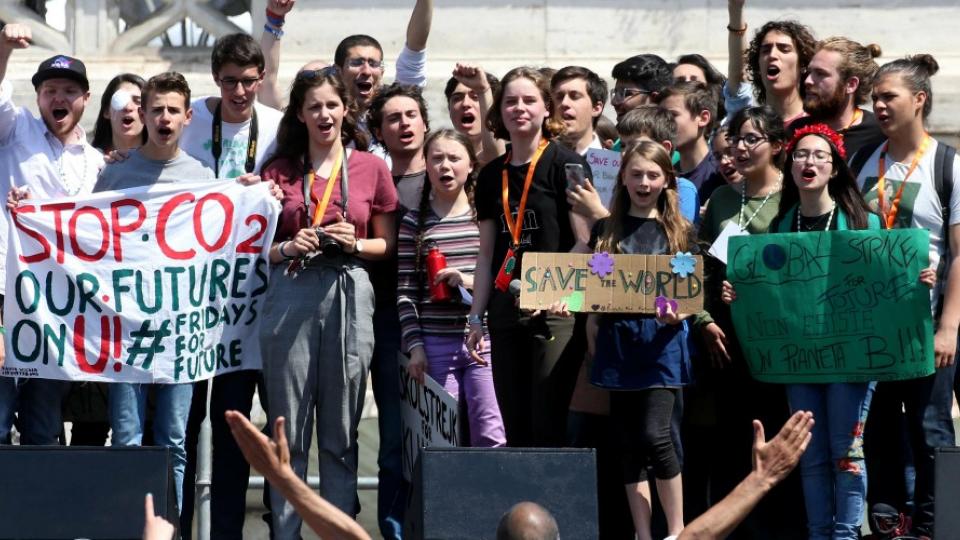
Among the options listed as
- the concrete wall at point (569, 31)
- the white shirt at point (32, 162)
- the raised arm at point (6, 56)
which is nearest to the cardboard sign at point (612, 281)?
the white shirt at point (32, 162)

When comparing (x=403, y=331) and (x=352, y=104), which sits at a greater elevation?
(x=352, y=104)

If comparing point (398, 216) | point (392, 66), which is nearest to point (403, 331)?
point (398, 216)

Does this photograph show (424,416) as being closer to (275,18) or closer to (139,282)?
(139,282)

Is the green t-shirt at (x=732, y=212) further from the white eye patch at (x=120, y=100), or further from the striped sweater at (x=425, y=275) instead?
the white eye patch at (x=120, y=100)

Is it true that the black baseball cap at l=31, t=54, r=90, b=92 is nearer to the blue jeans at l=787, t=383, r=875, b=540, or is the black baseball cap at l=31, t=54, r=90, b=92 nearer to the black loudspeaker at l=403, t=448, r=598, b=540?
the black loudspeaker at l=403, t=448, r=598, b=540

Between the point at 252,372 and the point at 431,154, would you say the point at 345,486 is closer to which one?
the point at 252,372

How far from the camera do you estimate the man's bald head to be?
6062mm

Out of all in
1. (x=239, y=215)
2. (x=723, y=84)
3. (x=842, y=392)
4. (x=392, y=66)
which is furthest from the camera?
(x=392, y=66)

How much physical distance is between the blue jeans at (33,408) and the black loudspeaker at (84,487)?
6.31 ft

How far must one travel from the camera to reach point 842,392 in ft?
28.4

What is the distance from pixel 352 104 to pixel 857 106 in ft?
7.79

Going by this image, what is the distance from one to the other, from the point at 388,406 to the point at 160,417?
1061 millimetres

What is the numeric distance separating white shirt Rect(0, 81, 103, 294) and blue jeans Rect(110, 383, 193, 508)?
29.7 inches

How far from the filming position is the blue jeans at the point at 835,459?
8.52 meters
